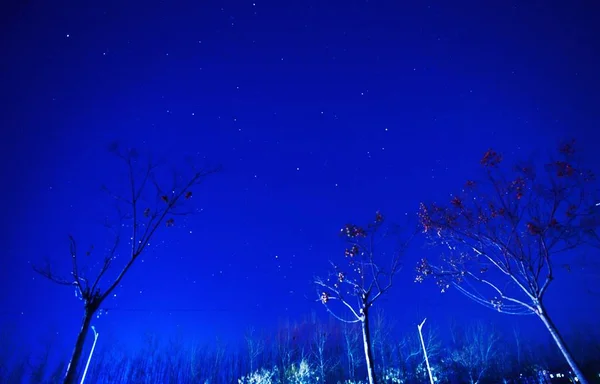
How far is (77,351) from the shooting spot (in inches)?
294

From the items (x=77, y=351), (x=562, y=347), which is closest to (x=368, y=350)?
(x=562, y=347)

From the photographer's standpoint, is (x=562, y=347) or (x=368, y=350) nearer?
(x=562, y=347)

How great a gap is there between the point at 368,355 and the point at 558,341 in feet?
21.1

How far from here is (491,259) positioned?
12195 millimetres

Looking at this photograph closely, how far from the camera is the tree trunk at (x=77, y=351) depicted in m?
7.04

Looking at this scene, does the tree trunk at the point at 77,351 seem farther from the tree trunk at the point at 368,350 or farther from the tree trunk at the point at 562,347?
the tree trunk at the point at 562,347

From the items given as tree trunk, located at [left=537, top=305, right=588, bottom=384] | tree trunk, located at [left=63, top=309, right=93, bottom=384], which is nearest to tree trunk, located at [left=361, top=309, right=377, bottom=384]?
tree trunk, located at [left=537, top=305, right=588, bottom=384]

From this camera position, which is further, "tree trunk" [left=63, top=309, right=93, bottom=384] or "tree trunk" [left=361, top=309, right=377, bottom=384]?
"tree trunk" [left=361, top=309, right=377, bottom=384]

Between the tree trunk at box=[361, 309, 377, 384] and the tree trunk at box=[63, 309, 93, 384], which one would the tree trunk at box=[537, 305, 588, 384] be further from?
the tree trunk at box=[63, 309, 93, 384]

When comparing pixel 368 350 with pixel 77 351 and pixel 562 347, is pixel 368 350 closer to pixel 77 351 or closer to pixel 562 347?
pixel 562 347

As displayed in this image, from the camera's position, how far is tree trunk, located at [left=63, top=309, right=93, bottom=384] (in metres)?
7.04

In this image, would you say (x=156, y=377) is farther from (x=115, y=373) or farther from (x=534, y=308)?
(x=534, y=308)

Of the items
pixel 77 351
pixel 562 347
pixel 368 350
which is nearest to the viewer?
pixel 77 351

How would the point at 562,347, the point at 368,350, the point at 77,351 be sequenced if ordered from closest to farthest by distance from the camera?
the point at 77,351 < the point at 562,347 < the point at 368,350
